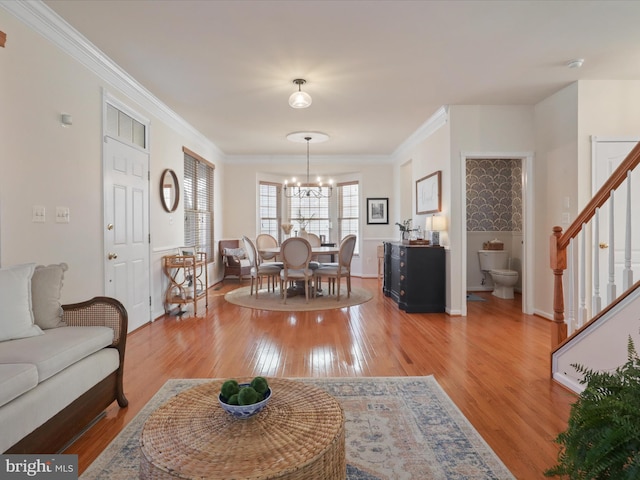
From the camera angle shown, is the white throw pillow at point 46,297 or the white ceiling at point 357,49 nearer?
the white throw pillow at point 46,297

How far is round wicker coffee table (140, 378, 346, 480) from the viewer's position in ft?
3.43

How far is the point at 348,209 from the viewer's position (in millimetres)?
8203

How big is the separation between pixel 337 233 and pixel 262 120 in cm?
368

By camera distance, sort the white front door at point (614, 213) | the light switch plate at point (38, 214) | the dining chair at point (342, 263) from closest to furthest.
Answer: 1. the light switch plate at point (38, 214)
2. the white front door at point (614, 213)
3. the dining chair at point (342, 263)

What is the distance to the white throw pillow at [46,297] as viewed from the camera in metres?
2.09

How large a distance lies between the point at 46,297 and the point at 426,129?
16.7 feet

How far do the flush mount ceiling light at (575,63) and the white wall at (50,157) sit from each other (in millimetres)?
4478

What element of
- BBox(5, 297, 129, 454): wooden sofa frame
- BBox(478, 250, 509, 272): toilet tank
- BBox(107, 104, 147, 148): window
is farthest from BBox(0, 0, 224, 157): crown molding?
BBox(478, 250, 509, 272): toilet tank

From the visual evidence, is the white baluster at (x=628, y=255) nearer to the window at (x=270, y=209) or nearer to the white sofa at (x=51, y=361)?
the white sofa at (x=51, y=361)

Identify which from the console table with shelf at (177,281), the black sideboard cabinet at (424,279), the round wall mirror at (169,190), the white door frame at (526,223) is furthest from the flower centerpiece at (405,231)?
the round wall mirror at (169,190)

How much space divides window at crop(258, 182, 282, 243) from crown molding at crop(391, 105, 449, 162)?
9.46 feet

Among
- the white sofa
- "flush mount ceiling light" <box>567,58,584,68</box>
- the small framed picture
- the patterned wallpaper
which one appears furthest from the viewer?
the small framed picture

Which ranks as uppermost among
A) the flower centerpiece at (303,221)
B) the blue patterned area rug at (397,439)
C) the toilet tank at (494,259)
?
the flower centerpiece at (303,221)

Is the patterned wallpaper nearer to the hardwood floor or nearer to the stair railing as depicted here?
the hardwood floor
